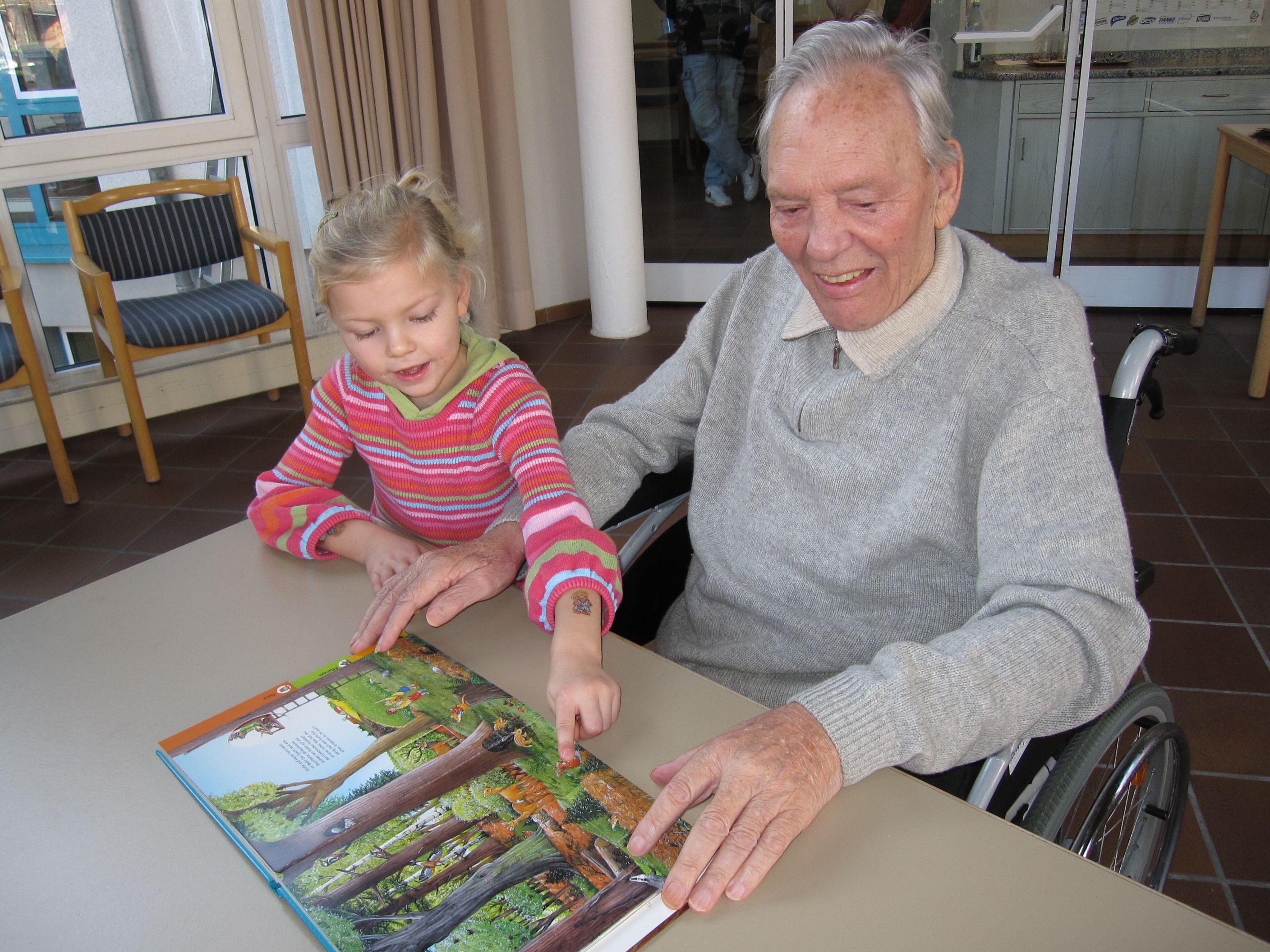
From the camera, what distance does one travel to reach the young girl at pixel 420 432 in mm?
1122

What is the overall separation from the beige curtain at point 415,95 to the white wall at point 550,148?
31 cm

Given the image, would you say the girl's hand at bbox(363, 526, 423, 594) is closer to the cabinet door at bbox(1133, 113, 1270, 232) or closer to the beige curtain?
the beige curtain

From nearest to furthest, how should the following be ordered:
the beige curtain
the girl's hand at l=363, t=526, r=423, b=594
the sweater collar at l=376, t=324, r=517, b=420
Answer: the girl's hand at l=363, t=526, r=423, b=594, the sweater collar at l=376, t=324, r=517, b=420, the beige curtain

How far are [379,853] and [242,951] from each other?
11cm

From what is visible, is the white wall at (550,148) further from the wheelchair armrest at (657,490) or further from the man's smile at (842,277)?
the man's smile at (842,277)

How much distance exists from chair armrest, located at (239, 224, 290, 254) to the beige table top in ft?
8.17

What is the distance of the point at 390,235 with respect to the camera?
125 cm

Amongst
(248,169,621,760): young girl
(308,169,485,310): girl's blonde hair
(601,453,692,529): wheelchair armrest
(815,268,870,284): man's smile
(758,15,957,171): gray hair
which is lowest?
(601,453,692,529): wheelchair armrest

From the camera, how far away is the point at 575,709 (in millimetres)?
892

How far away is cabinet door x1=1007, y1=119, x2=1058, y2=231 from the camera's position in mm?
4102

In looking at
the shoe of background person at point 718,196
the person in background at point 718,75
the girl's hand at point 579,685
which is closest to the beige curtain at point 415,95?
the person in background at point 718,75

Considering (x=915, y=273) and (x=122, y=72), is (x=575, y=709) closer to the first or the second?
(x=915, y=273)

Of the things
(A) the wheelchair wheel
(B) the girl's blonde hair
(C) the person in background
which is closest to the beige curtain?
(C) the person in background

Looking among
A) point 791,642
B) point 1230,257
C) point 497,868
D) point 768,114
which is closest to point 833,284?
point 768,114
